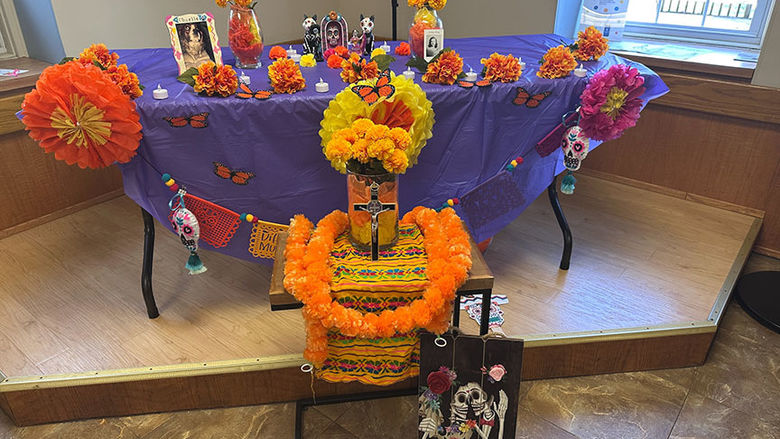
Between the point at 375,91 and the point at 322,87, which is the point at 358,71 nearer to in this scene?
the point at 322,87

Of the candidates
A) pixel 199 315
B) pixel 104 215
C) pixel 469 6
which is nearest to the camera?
pixel 199 315

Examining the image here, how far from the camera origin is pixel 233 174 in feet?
5.85

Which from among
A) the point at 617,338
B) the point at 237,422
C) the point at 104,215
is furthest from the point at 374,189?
the point at 104,215

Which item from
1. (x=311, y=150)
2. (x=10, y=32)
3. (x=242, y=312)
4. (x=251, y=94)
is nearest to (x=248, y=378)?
(x=242, y=312)

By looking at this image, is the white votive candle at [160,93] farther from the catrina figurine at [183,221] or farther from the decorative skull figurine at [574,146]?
the decorative skull figurine at [574,146]

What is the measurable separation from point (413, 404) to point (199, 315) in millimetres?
845

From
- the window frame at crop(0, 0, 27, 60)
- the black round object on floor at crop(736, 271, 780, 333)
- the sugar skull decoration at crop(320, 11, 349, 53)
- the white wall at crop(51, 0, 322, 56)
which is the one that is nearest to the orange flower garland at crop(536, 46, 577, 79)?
the sugar skull decoration at crop(320, 11, 349, 53)

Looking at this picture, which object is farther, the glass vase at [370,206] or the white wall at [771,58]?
the white wall at [771,58]

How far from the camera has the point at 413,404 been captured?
5.84 ft

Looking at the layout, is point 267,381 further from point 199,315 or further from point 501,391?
point 501,391

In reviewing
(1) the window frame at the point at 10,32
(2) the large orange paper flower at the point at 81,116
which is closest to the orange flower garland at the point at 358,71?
(2) the large orange paper flower at the point at 81,116

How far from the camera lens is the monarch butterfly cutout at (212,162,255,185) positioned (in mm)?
1764

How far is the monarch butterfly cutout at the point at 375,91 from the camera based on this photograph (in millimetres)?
1325

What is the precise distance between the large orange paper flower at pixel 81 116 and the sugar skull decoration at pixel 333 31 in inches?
35.4
